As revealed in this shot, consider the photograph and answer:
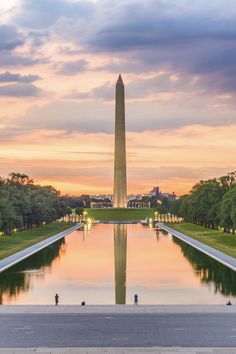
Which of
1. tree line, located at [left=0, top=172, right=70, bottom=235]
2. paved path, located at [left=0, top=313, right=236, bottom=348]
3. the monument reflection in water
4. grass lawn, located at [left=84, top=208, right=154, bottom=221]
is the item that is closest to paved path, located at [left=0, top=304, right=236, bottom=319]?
paved path, located at [left=0, top=313, right=236, bottom=348]

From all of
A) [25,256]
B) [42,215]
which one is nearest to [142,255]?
[25,256]

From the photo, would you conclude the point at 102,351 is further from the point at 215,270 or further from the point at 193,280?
the point at 215,270

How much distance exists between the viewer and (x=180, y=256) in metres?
56.7

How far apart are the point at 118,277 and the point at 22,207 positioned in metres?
53.1

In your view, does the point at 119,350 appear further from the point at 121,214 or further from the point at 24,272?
the point at 121,214

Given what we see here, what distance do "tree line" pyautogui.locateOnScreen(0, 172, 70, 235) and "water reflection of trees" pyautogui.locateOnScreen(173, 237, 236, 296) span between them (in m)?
25.2

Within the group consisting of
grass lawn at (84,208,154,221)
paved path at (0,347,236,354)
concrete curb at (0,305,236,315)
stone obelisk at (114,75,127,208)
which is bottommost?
paved path at (0,347,236,354)

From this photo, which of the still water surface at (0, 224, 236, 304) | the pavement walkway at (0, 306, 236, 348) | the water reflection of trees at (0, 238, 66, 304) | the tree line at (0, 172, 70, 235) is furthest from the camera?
the tree line at (0, 172, 70, 235)

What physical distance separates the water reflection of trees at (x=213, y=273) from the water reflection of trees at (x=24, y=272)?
11.0 meters

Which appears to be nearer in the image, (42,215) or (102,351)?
(102,351)

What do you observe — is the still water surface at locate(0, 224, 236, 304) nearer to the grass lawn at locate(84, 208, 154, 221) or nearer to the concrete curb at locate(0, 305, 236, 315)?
the concrete curb at locate(0, 305, 236, 315)

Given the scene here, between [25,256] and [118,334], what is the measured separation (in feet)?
103

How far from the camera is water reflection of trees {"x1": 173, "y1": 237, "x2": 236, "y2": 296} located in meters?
38.0

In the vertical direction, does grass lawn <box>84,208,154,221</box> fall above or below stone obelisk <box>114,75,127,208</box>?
below
